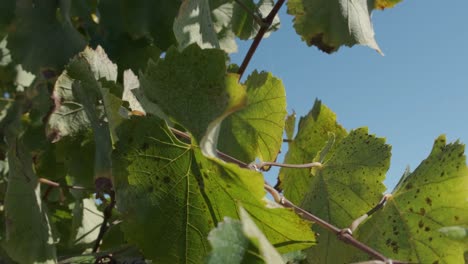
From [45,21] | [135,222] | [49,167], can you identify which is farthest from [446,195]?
[49,167]

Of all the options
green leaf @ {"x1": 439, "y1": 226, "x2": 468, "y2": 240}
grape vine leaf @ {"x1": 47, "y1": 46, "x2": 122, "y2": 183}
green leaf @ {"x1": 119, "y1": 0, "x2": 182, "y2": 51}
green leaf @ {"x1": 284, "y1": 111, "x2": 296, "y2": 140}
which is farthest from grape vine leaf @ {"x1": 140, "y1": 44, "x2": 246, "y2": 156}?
green leaf @ {"x1": 119, "y1": 0, "x2": 182, "y2": 51}

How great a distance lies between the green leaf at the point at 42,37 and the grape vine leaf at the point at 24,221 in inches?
9.9

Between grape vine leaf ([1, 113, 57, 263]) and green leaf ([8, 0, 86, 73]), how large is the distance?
251 mm

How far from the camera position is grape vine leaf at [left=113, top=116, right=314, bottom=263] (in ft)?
3.06

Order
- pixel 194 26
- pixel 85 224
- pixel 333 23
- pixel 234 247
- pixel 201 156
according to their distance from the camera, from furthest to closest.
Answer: pixel 85 224 → pixel 333 23 → pixel 194 26 → pixel 201 156 → pixel 234 247

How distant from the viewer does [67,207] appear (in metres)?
1.94

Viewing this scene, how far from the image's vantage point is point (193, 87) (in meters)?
0.85

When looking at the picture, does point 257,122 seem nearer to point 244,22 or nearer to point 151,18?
point 151,18

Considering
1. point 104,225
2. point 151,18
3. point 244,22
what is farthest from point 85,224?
point 244,22

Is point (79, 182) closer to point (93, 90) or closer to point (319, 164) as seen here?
point (93, 90)

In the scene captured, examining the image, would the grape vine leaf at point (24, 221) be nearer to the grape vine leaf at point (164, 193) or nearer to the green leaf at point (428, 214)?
the grape vine leaf at point (164, 193)

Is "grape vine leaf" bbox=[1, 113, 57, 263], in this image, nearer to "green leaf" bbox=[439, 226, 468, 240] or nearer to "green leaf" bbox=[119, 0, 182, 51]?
"green leaf" bbox=[119, 0, 182, 51]

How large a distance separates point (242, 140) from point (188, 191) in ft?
0.80

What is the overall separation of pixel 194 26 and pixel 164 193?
0.42 metres
